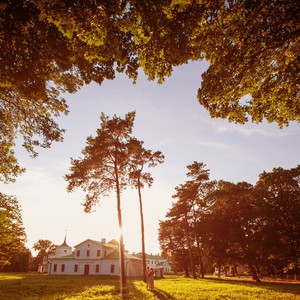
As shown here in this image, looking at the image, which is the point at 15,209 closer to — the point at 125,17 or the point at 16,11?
the point at 16,11

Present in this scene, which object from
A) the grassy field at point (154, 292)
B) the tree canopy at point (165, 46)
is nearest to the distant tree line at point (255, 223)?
the grassy field at point (154, 292)

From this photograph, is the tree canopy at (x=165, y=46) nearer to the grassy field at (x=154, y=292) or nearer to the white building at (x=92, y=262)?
the grassy field at (x=154, y=292)

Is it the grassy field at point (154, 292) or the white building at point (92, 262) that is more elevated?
the white building at point (92, 262)

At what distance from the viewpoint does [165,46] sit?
691 cm

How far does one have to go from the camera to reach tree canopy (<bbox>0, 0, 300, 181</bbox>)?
6090mm

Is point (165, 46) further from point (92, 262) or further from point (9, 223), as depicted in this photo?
point (92, 262)

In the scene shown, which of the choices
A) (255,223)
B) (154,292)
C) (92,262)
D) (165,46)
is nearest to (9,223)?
(154,292)

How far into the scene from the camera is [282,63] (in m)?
8.95

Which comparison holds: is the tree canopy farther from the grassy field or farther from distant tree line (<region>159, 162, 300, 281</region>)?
distant tree line (<region>159, 162, 300, 281</region>)

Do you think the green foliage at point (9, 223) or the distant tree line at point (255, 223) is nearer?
the green foliage at point (9, 223)

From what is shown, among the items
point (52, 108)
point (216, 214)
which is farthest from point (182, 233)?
point (52, 108)

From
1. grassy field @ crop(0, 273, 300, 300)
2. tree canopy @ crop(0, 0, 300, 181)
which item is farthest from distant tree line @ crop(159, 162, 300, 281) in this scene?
tree canopy @ crop(0, 0, 300, 181)

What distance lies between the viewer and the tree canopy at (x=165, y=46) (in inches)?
240

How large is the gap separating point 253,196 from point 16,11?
32034mm
